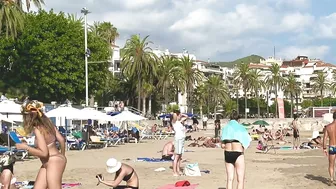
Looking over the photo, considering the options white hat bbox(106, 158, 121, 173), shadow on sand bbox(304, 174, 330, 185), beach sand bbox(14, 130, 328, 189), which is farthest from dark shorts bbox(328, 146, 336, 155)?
white hat bbox(106, 158, 121, 173)

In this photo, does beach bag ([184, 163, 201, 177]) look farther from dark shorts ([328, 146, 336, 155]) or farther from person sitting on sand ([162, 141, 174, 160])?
person sitting on sand ([162, 141, 174, 160])

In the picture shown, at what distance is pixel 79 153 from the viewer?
22.8 meters

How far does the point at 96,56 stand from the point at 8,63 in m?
8.28

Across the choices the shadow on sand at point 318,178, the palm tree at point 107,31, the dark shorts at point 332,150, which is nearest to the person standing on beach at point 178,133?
the shadow on sand at point 318,178

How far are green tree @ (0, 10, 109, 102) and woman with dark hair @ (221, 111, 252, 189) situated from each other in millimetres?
38822

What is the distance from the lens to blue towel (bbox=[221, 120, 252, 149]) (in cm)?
866

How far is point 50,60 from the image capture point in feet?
153

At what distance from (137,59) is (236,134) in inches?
2143

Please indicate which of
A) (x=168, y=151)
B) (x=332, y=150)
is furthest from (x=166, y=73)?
(x=332, y=150)

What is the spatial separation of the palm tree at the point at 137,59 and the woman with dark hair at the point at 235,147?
54.2 m

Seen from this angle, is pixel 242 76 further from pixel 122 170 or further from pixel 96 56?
pixel 122 170

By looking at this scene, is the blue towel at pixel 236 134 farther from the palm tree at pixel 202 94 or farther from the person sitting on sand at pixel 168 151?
the palm tree at pixel 202 94

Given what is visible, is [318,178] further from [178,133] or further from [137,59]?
[137,59]

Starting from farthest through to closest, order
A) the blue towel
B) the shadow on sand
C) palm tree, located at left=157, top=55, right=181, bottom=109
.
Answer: palm tree, located at left=157, top=55, right=181, bottom=109, the shadow on sand, the blue towel
